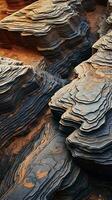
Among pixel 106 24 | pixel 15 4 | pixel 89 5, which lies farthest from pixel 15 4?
pixel 106 24

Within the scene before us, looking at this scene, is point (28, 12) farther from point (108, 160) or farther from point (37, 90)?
point (108, 160)

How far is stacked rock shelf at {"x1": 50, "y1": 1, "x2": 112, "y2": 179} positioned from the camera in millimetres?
2455

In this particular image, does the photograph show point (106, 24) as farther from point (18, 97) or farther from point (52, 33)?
point (18, 97)

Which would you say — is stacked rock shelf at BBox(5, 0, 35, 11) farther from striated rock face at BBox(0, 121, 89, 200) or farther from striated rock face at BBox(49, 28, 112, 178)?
striated rock face at BBox(0, 121, 89, 200)

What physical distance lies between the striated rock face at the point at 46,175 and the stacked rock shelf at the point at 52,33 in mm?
1190

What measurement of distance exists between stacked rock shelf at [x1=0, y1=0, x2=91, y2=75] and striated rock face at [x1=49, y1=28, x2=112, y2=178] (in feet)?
2.17

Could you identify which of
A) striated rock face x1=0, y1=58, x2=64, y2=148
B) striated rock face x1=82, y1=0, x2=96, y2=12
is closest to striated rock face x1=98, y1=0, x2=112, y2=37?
striated rock face x1=82, y1=0, x2=96, y2=12

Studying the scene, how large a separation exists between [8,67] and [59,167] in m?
1.02

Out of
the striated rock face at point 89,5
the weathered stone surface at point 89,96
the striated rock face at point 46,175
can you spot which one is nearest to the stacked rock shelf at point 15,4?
the striated rock face at point 89,5

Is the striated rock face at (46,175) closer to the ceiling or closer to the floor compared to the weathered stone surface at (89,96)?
closer to the floor

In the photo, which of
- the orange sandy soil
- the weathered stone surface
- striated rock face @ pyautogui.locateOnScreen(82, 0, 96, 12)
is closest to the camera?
the weathered stone surface

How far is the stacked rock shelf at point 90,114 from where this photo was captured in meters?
2.46

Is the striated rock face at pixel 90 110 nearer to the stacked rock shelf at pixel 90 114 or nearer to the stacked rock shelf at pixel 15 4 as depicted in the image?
the stacked rock shelf at pixel 90 114

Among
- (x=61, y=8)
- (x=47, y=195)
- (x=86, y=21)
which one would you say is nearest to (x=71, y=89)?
(x=47, y=195)
